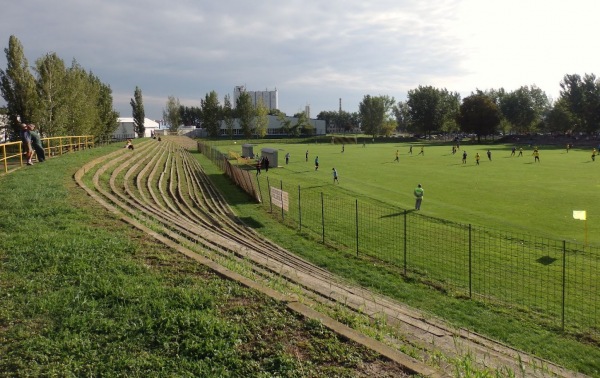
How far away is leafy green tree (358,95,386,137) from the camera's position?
441 ft

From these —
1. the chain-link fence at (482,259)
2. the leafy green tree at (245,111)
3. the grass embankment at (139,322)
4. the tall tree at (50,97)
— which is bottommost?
the chain-link fence at (482,259)

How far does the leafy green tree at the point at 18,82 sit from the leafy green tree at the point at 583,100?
360 feet

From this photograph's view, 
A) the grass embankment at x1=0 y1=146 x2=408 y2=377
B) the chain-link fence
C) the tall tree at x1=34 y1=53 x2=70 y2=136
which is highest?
the tall tree at x1=34 y1=53 x2=70 y2=136

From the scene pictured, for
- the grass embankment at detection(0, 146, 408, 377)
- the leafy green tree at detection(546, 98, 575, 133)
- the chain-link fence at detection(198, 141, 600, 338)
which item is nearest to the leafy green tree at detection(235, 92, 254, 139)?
the leafy green tree at detection(546, 98, 575, 133)

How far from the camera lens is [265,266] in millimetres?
10039

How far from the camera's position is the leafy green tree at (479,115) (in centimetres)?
10550

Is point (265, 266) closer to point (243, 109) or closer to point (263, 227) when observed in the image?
Answer: point (263, 227)

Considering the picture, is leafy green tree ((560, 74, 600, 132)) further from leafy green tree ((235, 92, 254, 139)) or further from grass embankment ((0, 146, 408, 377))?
grass embankment ((0, 146, 408, 377))

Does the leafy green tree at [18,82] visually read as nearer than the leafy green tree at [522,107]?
Yes

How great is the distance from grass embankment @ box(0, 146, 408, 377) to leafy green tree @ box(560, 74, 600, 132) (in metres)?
115

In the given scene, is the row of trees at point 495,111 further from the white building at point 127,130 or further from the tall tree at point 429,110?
the white building at point 127,130

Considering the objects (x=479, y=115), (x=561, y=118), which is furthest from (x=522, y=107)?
(x=479, y=115)

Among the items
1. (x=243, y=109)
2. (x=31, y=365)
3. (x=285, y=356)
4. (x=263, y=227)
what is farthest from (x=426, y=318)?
(x=243, y=109)

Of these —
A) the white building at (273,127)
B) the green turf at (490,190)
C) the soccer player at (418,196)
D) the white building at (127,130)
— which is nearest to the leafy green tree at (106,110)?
the green turf at (490,190)
